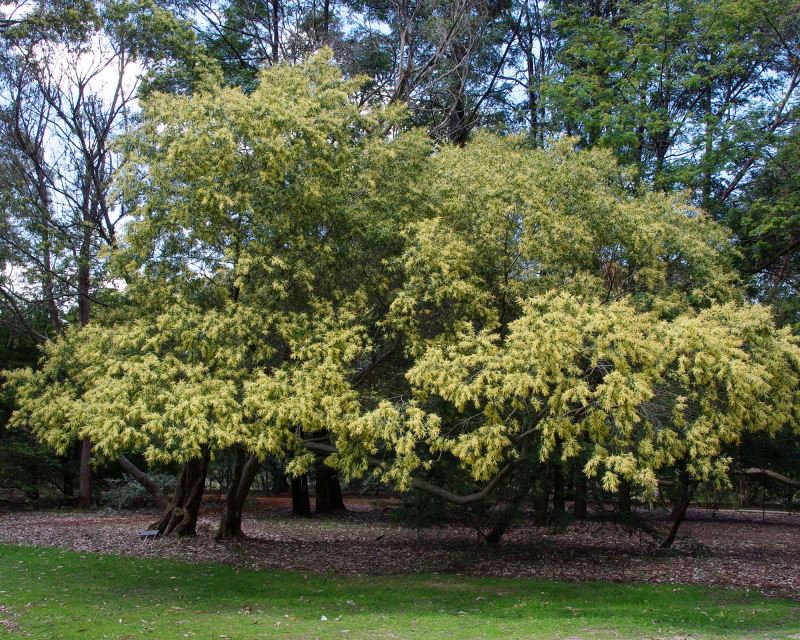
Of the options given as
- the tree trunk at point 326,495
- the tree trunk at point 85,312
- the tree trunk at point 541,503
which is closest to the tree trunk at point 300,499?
the tree trunk at point 326,495

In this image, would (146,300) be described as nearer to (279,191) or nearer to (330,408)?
(279,191)

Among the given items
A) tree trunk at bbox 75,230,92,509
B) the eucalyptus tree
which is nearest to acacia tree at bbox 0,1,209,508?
tree trunk at bbox 75,230,92,509

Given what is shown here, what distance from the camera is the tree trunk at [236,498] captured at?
17.0 m

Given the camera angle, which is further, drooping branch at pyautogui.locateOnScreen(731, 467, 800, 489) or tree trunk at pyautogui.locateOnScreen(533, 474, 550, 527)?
tree trunk at pyautogui.locateOnScreen(533, 474, 550, 527)

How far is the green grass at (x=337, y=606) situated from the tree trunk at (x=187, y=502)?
285 centimetres

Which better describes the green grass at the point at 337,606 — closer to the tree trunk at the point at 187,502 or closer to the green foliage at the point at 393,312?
the green foliage at the point at 393,312

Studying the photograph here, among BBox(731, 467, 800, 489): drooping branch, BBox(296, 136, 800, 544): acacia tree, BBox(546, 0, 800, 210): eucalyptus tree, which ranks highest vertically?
BBox(546, 0, 800, 210): eucalyptus tree

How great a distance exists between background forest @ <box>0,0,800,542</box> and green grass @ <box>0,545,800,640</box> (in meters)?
1.90

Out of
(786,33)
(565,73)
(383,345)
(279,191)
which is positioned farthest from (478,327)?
(565,73)

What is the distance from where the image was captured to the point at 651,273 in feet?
43.1

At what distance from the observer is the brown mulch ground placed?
610 inches

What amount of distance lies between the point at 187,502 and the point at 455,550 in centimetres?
669

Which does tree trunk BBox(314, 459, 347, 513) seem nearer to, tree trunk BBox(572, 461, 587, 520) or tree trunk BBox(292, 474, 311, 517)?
tree trunk BBox(292, 474, 311, 517)

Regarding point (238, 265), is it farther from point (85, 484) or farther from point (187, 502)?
point (85, 484)
